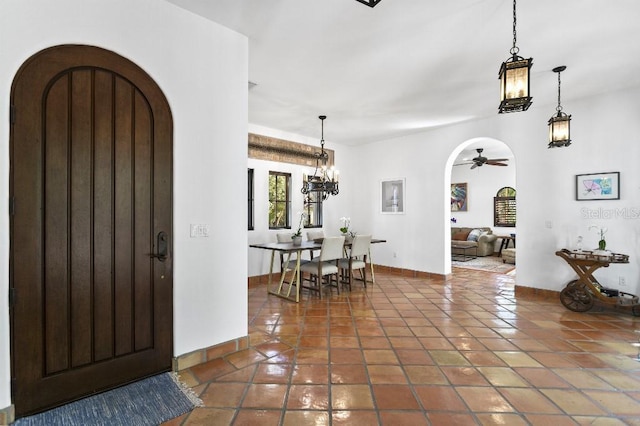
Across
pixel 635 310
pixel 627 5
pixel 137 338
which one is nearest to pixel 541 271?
pixel 635 310

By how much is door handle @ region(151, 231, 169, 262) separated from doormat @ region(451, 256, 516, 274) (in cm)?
616

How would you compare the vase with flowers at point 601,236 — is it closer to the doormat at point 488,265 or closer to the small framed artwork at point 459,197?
the doormat at point 488,265

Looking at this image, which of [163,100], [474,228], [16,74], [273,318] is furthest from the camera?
[474,228]

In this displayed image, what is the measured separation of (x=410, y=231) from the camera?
6078 mm

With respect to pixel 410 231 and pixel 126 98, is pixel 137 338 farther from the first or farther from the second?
pixel 410 231

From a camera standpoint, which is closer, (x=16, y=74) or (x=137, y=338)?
(x=16, y=74)

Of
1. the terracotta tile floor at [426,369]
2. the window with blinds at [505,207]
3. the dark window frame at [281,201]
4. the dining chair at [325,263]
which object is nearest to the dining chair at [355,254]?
the dining chair at [325,263]

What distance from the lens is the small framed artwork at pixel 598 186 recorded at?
3887 mm

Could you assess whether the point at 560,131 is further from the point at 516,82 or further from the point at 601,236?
the point at 516,82

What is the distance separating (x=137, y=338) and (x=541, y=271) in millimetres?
5028

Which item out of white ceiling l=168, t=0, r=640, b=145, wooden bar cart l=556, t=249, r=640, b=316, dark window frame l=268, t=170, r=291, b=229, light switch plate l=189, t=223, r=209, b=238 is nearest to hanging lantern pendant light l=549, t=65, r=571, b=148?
white ceiling l=168, t=0, r=640, b=145

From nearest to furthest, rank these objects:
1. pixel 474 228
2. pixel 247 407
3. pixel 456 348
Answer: pixel 247 407 → pixel 456 348 → pixel 474 228

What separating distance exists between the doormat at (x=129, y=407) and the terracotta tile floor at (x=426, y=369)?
4.4 inches

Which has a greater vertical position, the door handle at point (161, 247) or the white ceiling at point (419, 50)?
the white ceiling at point (419, 50)
